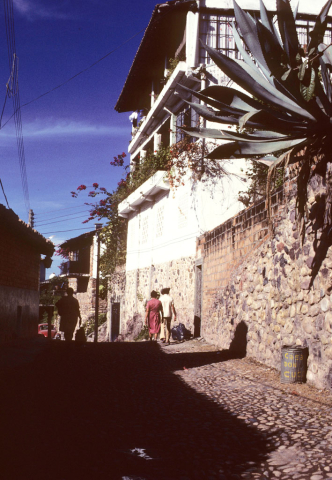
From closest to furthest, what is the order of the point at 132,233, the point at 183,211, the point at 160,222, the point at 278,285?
the point at 278,285
the point at 183,211
the point at 160,222
the point at 132,233

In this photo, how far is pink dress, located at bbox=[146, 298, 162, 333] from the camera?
14.7 metres

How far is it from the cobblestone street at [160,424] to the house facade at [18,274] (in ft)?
9.25

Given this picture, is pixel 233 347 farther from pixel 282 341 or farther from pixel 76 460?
pixel 76 460

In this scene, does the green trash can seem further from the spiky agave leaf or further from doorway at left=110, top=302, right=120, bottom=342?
doorway at left=110, top=302, right=120, bottom=342

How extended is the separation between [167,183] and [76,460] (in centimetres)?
1477

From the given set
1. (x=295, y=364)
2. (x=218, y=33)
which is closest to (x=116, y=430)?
(x=295, y=364)

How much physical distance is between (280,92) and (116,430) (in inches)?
173

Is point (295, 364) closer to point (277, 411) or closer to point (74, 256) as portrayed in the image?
point (277, 411)

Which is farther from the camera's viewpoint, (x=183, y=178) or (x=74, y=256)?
(x=74, y=256)

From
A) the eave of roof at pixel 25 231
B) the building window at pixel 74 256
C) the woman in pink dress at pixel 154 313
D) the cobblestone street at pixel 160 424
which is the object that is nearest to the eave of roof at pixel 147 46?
the eave of roof at pixel 25 231

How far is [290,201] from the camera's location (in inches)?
330

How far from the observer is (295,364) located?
23.5 ft

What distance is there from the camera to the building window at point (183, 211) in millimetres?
16734

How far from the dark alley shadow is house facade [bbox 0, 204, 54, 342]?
3.49m
